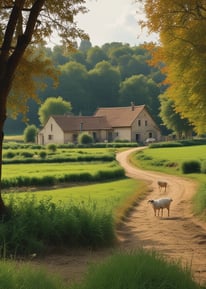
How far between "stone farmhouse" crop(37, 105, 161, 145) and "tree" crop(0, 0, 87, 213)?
7175 cm

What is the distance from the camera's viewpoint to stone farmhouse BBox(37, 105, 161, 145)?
3472 inches

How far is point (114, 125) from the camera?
299ft

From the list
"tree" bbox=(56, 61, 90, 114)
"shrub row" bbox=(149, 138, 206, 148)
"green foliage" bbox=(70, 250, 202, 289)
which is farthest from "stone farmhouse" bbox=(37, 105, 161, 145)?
"green foliage" bbox=(70, 250, 202, 289)

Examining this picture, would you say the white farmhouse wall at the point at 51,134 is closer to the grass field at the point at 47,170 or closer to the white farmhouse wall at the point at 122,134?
the white farmhouse wall at the point at 122,134

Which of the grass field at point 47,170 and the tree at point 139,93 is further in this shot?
the tree at point 139,93

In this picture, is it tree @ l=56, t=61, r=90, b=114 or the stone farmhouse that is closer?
the stone farmhouse

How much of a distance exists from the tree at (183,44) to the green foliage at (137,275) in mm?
10988

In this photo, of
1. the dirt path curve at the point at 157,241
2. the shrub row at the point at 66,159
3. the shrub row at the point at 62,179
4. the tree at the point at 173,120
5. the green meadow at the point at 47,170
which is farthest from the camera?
the tree at the point at 173,120

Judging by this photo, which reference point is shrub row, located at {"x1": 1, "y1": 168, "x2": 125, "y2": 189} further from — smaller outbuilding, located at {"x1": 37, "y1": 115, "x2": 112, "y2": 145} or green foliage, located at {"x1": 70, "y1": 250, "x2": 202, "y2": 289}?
smaller outbuilding, located at {"x1": 37, "y1": 115, "x2": 112, "y2": 145}

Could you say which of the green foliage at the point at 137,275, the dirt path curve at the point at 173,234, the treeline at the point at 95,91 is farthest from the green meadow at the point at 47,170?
the treeline at the point at 95,91

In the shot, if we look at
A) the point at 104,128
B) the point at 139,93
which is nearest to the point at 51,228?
the point at 104,128

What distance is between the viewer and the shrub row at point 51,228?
36.7 ft

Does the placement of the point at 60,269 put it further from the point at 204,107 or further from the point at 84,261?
the point at 204,107

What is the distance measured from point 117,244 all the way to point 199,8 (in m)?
9.52
